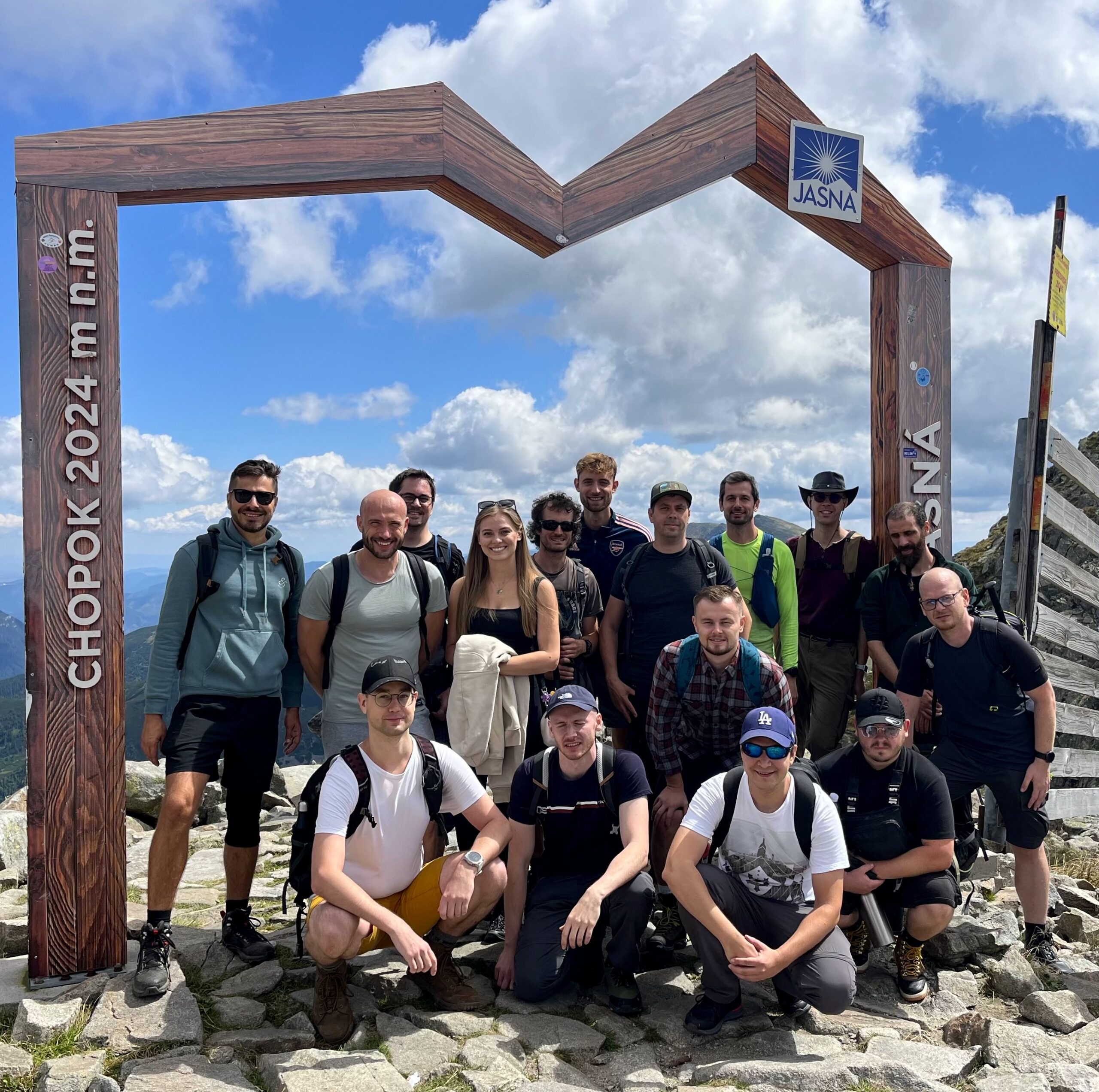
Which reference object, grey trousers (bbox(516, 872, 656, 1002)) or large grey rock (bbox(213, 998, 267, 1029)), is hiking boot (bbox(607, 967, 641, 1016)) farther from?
large grey rock (bbox(213, 998, 267, 1029))

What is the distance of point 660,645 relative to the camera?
6871 millimetres

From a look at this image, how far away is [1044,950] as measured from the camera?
6.60m

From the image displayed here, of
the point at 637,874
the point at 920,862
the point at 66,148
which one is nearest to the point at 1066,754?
the point at 920,862

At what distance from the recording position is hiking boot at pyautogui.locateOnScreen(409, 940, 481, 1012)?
5.56m

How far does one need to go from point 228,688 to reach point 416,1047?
2440 millimetres

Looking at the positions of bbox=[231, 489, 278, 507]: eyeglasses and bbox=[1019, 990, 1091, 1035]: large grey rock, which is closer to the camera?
bbox=[1019, 990, 1091, 1035]: large grey rock

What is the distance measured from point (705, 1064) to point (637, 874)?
108 cm

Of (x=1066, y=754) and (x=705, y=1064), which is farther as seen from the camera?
(x=1066, y=754)

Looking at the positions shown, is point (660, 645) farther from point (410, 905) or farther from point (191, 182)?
point (191, 182)

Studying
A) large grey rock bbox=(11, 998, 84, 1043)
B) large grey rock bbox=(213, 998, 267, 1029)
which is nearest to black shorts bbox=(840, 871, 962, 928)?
large grey rock bbox=(213, 998, 267, 1029)

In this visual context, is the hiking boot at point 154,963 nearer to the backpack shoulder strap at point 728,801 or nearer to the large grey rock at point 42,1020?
the large grey rock at point 42,1020

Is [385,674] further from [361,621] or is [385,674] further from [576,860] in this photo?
[576,860]

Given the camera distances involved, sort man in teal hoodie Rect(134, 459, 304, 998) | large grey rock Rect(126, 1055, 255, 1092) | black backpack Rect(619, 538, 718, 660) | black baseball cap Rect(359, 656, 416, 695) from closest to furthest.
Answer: large grey rock Rect(126, 1055, 255, 1092) < black baseball cap Rect(359, 656, 416, 695) < man in teal hoodie Rect(134, 459, 304, 998) < black backpack Rect(619, 538, 718, 660)

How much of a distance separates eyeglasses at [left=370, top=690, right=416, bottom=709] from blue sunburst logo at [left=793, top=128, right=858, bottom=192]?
503 centimetres
